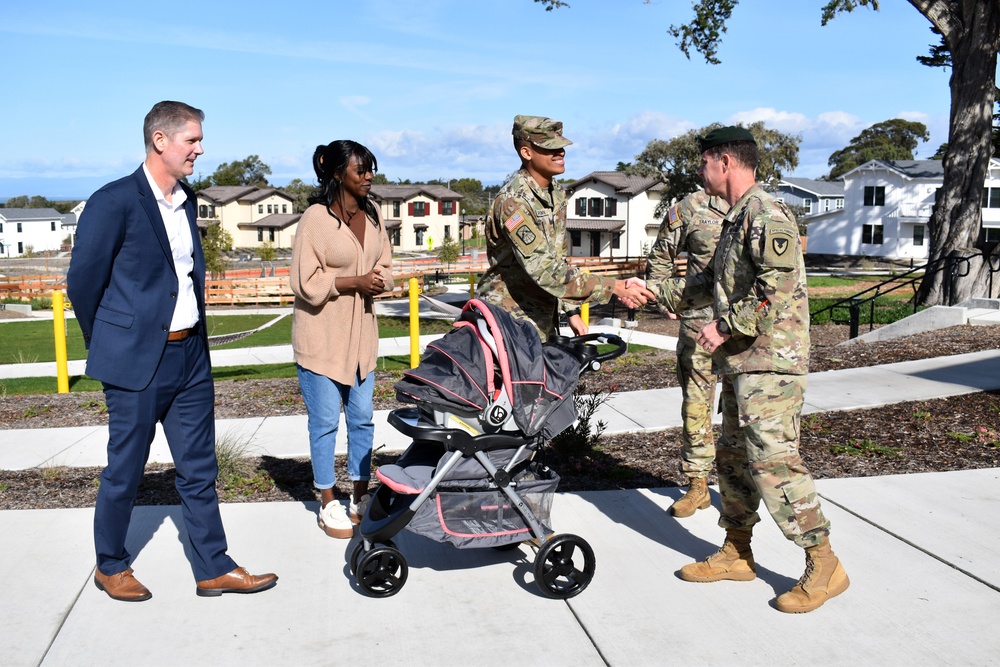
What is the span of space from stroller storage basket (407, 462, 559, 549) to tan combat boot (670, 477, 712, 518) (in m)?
1.28

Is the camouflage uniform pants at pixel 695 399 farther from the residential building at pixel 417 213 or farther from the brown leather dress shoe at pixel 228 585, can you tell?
the residential building at pixel 417 213

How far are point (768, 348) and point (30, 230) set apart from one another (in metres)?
123

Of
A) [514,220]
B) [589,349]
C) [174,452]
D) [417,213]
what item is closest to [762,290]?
[589,349]

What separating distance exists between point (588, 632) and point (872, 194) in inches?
2726

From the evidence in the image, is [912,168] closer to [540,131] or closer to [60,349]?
[60,349]

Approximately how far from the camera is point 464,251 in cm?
8300

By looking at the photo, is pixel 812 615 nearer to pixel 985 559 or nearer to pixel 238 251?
pixel 985 559

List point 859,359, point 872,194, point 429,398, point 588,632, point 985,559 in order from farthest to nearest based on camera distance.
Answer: point 872,194 < point 859,359 < point 985,559 < point 429,398 < point 588,632

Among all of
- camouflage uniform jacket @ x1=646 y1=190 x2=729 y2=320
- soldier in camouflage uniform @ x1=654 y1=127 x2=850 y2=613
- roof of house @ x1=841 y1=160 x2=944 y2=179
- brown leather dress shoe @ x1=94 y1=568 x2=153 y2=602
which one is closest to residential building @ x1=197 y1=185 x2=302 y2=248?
roof of house @ x1=841 y1=160 x2=944 y2=179

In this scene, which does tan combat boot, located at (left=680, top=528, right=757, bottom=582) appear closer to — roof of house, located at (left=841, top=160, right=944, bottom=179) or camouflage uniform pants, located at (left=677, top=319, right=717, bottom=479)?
camouflage uniform pants, located at (left=677, top=319, right=717, bottom=479)

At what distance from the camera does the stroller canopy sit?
4.33 m

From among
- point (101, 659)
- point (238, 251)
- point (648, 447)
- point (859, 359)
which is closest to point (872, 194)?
point (238, 251)

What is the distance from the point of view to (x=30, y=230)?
112625 millimetres

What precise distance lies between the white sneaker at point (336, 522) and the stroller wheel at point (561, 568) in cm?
130
